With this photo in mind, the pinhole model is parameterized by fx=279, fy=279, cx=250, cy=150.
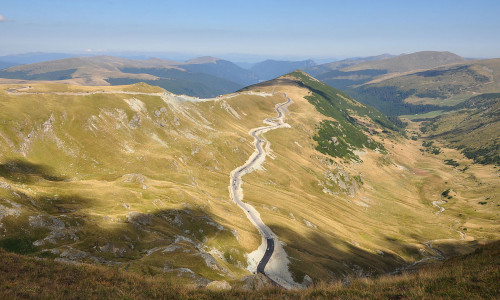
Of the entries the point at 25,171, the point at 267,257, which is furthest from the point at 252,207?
the point at 25,171

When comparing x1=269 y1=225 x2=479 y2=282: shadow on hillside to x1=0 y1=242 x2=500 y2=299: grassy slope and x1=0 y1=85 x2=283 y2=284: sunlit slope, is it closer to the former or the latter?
x1=0 y1=85 x2=283 y2=284: sunlit slope

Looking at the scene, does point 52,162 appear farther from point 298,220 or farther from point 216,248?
point 298,220

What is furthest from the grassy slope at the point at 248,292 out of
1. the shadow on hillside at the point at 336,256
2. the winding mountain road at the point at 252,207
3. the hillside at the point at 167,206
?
the shadow on hillside at the point at 336,256

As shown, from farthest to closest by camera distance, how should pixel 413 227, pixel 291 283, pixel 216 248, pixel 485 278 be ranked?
pixel 413 227 < pixel 216 248 < pixel 291 283 < pixel 485 278

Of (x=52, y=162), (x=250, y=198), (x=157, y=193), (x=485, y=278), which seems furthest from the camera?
(x=250, y=198)

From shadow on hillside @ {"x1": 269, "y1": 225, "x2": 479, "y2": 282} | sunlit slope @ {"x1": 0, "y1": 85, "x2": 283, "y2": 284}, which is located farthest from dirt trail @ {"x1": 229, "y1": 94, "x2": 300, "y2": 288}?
sunlit slope @ {"x1": 0, "y1": 85, "x2": 283, "y2": 284}

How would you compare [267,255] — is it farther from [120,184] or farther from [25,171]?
[25,171]

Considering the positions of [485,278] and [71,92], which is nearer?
[485,278]

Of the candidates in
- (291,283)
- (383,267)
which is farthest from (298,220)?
(291,283)
